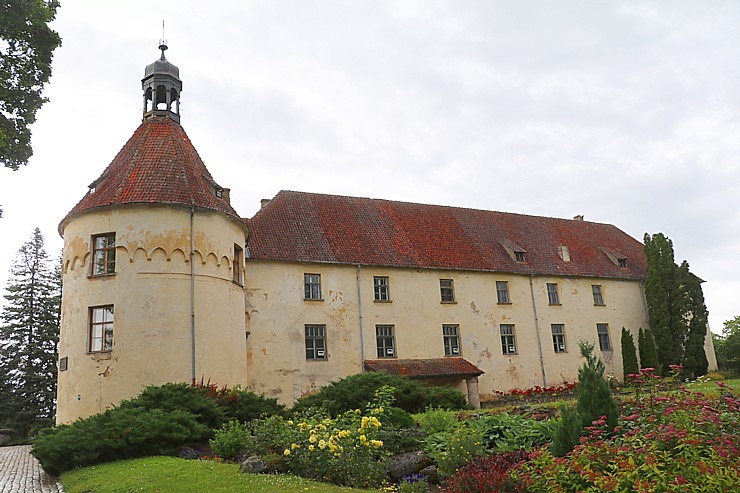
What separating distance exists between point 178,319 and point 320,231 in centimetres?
965

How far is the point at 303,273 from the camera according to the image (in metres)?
26.5

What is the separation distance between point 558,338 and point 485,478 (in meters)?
24.3

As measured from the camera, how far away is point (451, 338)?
28906 mm

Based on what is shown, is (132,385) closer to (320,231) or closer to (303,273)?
(303,273)

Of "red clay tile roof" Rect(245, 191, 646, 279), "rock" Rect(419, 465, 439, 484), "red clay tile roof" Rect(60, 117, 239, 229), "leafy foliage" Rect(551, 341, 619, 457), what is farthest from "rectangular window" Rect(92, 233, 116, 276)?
"leafy foliage" Rect(551, 341, 619, 457)

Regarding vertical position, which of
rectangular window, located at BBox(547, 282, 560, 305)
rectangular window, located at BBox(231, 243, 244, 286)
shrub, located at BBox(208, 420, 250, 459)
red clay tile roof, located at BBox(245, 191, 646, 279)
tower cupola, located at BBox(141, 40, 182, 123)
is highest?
tower cupola, located at BBox(141, 40, 182, 123)

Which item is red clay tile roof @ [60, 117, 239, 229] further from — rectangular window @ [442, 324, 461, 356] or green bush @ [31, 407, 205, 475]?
rectangular window @ [442, 324, 461, 356]

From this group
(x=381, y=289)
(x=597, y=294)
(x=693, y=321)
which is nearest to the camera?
(x=381, y=289)

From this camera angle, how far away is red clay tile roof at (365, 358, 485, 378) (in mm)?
25984

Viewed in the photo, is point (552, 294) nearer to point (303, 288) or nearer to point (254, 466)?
point (303, 288)

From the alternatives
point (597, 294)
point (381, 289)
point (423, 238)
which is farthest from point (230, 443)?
point (597, 294)

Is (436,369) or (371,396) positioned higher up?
(436,369)

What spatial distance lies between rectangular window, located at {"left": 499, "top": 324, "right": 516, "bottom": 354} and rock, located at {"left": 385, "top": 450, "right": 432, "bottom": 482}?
62.8ft

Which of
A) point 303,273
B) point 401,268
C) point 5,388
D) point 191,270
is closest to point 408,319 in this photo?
point 401,268
